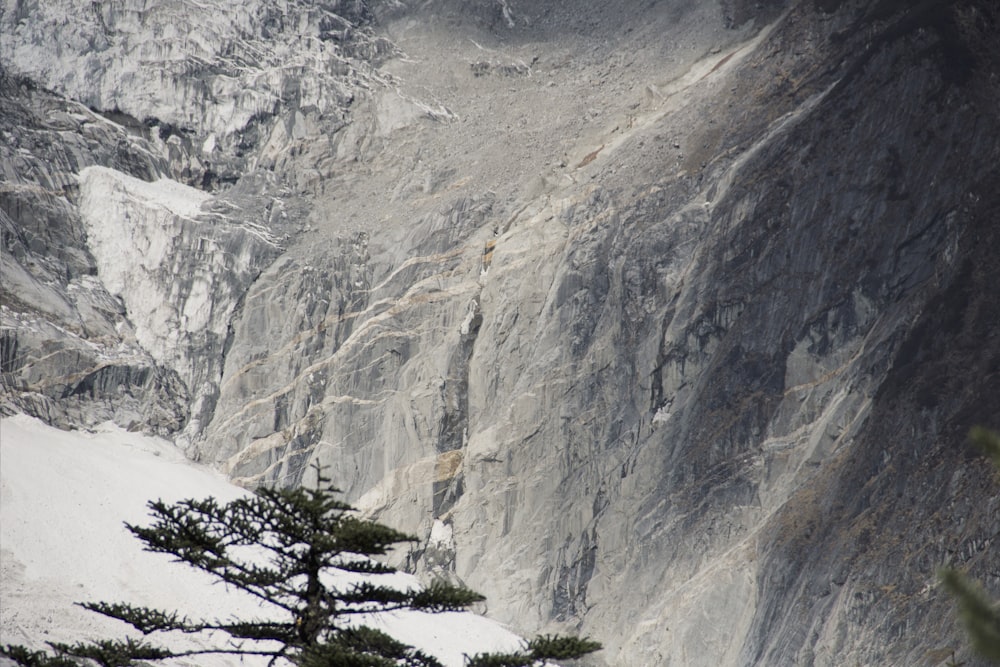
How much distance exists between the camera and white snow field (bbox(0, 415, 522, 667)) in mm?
39156

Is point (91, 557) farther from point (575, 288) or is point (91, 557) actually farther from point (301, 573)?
point (301, 573)

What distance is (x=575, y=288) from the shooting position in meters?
50.7

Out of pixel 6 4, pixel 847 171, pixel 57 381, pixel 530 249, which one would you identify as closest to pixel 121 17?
pixel 6 4

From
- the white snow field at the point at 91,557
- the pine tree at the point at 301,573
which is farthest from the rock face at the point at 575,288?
the pine tree at the point at 301,573

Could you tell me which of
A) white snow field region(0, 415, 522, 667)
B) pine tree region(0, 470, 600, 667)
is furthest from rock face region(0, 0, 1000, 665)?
pine tree region(0, 470, 600, 667)

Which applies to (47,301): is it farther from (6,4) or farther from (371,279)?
(6,4)

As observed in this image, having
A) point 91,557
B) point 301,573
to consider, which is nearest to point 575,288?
point 91,557

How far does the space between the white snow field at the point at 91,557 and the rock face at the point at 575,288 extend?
2883mm

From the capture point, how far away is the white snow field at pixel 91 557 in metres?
39.2

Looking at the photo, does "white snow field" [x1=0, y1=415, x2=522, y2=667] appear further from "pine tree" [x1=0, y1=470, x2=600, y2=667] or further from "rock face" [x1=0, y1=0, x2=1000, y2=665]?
"pine tree" [x1=0, y1=470, x2=600, y2=667]

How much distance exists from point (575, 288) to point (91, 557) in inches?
797

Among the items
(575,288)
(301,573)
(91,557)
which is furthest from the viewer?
(575,288)

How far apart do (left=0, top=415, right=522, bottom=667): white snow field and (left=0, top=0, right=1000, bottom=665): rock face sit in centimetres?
288

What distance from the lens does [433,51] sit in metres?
66.4
